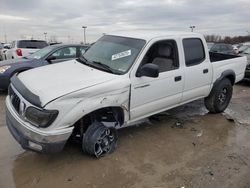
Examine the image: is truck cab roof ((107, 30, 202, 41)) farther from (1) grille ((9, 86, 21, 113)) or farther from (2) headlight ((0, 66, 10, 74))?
(2) headlight ((0, 66, 10, 74))

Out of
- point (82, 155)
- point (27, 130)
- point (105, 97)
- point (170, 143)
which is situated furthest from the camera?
point (170, 143)

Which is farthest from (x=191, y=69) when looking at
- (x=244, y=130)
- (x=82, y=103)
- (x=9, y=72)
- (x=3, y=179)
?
(x=9, y=72)

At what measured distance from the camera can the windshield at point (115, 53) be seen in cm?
456

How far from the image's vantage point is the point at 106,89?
4066 mm

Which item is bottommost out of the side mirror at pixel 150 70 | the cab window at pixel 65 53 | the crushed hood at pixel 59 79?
the cab window at pixel 65 53

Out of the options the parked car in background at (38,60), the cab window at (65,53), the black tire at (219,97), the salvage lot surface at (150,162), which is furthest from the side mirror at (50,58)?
the black tire at (219,97)

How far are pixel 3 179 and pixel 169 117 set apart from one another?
12.3ft

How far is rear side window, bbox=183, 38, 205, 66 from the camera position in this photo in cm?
551

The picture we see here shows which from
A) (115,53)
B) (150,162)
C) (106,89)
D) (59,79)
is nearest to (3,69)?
(115,53)

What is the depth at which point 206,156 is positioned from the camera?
4582 mm

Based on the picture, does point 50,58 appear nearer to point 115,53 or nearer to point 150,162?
point 115,53

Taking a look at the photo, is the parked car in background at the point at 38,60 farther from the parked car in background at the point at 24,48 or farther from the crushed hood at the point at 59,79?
the parked car in background at the point at 24,48

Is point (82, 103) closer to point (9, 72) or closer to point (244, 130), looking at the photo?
point (244, 130)

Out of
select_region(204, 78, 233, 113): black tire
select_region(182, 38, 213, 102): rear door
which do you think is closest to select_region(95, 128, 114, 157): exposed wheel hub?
select_region(182, 38, 213, 102): rear door
